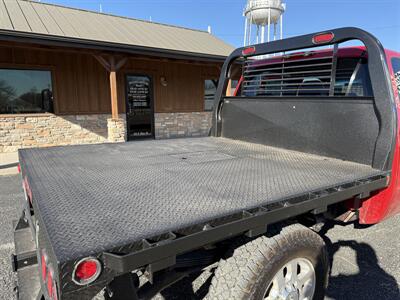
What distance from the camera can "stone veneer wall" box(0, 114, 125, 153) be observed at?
904cm

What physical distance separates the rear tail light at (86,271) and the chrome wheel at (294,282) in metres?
1.04

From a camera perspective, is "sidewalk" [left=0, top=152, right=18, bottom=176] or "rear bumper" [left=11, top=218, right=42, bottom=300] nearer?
"rear bumper" [left=11, top=218, right=42, bottom=300]

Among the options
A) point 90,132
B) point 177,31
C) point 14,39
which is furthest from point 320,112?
point 177,31

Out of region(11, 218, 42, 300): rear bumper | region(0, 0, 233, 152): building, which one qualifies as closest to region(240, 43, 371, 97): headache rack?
region(11, 218, 42, 300): rear bumper

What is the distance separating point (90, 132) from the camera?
1037 cm

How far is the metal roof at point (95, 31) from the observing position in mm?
7559

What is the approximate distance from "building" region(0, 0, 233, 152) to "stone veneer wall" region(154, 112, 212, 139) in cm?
4

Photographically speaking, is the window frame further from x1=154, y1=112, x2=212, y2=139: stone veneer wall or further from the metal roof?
x1=154, y1=112, x2=212, y2=139: stone veneer wall

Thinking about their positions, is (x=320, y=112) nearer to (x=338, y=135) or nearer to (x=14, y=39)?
(x=338, y=135)

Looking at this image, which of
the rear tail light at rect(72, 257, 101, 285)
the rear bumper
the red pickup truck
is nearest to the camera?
the rear tail light at rect(72, 257, 101, 285)

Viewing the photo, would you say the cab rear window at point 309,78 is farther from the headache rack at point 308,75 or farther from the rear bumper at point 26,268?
the rear bumper at point 26,268

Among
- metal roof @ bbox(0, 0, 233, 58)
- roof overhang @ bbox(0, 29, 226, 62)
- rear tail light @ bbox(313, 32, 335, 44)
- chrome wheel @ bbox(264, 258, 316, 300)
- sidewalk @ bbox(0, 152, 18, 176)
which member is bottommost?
sidewalk @ bbox(0, 152, 18, 176)

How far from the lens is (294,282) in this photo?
6.12ft

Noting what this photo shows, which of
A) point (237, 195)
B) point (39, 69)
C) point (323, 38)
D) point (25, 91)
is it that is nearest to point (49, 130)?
point (25, 91)
